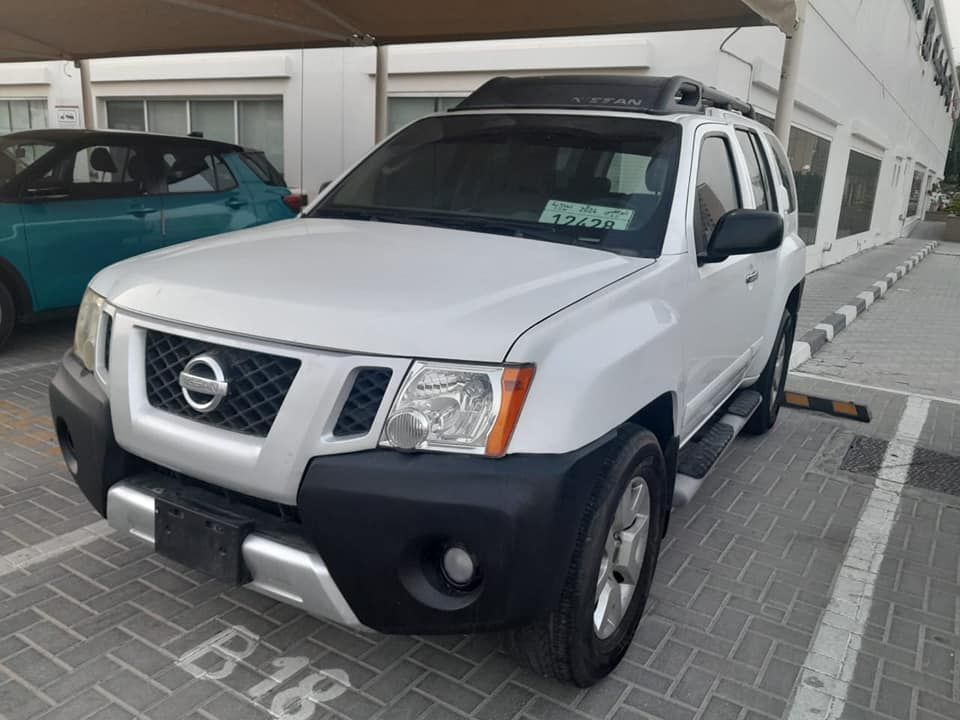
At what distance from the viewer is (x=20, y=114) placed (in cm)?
1510

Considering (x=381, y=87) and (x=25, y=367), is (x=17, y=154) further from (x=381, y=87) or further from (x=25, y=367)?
(x=381, y=87)

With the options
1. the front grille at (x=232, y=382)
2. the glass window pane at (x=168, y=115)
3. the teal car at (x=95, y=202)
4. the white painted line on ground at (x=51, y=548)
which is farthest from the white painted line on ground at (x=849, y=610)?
the glass window pane at (x=168, y=115)

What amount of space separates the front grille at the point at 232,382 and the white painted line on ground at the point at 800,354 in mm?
6148

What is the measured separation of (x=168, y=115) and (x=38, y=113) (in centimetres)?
359

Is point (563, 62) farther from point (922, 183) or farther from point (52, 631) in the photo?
point (922, 183)

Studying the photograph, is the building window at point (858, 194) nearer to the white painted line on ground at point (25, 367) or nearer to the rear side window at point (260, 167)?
the rear side window at point (260, 167)

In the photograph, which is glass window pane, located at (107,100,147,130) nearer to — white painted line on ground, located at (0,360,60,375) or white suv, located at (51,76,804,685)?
white painted line on ground, located at (0,360,60,375)

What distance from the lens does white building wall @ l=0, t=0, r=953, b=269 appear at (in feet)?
28.0

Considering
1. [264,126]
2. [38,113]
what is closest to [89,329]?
[264,126]

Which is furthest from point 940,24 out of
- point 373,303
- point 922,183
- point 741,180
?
point 373,303

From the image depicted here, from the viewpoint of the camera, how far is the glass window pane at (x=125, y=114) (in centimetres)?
1328

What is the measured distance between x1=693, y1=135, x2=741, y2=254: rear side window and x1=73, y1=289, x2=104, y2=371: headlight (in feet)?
7.14

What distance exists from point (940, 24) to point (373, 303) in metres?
35.0

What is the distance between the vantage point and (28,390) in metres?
5.32
